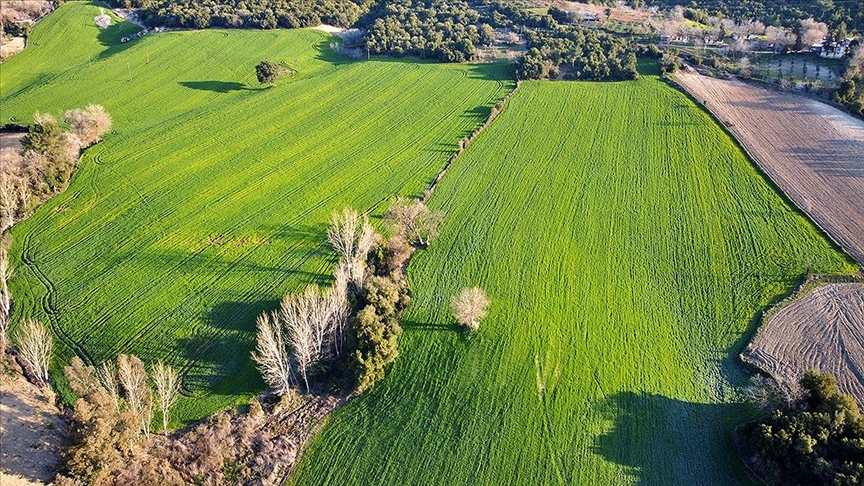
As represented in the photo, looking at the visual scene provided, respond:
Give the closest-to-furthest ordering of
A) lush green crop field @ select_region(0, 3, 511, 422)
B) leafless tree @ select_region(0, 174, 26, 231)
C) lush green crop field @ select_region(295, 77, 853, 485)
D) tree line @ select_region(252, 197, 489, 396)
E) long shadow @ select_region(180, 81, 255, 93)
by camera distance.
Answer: lush green crop field @ select_region(295, 77, 853, 485) < tree line @ select_region(252, 197, 489, 396) < lush green crop field @ select_region(0, 3, 511, 422) < leafless tree @ select_region(0, 174, 26, 231) < long shadow @ select_region(180, 81, 255, 93)

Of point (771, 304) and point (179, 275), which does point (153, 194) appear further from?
point (771, 304)

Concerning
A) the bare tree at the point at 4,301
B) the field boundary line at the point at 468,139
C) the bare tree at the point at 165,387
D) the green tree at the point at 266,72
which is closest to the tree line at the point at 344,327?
the bare tree at the point at 165,387

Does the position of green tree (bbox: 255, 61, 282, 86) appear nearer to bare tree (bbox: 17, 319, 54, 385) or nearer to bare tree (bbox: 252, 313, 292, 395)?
bare tree (bbox: 17, 319, 54, 385)

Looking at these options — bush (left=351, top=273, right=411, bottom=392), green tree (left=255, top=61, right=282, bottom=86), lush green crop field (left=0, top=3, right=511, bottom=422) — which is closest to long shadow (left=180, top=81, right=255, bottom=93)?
lush green crop field (left=0, top=3, right=511, bottom=422)

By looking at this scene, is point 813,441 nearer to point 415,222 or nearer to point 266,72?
point 415,222

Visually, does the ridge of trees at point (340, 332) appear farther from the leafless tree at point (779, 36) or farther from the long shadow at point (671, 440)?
the leafless tree at point (779, 36)
